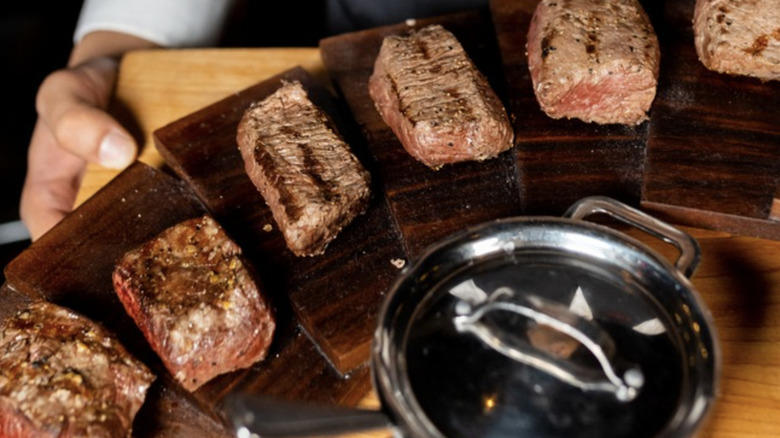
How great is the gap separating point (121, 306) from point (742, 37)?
2.29 m

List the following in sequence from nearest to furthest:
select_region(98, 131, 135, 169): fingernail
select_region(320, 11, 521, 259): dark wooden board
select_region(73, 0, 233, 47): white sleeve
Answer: select_region(320, 11, 521, 259): dark wooden board < select_region(98, 131, 135, 169): fingernail < select_region(73, 0, 233, 47): white sleeve

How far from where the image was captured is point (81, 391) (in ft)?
7.92

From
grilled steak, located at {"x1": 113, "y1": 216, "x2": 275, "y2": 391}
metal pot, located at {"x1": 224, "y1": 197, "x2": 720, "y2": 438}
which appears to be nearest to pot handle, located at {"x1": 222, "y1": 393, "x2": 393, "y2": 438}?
metal pot, located at {"x1": 224, "y1": 197, "x2": 720, "y2": 438}

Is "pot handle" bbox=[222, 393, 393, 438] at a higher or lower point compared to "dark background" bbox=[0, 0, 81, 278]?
higher

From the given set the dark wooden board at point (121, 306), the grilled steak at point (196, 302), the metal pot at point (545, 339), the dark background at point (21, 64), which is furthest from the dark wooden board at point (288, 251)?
the dark background at point (21, 64)

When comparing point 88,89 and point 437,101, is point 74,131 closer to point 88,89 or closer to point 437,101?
point 88,89

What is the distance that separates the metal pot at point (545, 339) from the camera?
1994 mm

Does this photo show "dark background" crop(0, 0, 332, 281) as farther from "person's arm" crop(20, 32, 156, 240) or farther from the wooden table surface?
the wooden table surface

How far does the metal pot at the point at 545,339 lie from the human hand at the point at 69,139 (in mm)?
1601

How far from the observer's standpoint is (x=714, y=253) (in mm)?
2879

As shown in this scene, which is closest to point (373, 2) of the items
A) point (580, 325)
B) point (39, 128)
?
point (39, 128)

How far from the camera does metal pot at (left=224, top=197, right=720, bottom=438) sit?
1.99m

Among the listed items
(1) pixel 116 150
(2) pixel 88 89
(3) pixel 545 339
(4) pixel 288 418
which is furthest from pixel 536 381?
(2) pixel 88 89

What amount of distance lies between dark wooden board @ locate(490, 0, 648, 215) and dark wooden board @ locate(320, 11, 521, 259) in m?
0.07
